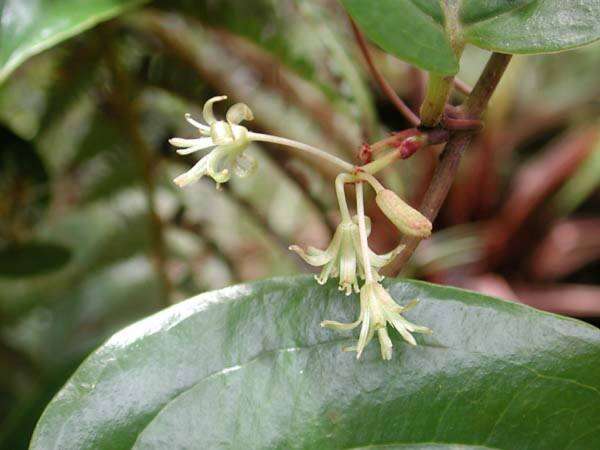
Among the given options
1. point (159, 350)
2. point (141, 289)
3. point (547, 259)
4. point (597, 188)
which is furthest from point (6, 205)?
point (597, 188)

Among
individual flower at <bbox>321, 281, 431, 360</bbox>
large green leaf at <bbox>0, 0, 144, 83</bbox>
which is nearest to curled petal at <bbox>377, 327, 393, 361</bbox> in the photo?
individual flower at <bbox>321, 281, 431, 360</bbox>

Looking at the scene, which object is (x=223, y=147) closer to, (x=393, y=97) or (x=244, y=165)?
(x=244, y=165)

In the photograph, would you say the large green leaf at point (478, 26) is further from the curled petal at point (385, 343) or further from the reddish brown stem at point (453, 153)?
the curled petal at point (385, 343)

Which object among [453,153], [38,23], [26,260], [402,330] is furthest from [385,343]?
[26,260]

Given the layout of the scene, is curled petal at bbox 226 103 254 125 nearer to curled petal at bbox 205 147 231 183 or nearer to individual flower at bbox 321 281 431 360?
curled petal at bbox 205 147 231 183

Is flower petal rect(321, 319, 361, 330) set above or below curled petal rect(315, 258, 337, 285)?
below

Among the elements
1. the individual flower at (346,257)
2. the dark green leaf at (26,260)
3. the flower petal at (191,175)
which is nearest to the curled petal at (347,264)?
the individual flower at (346,257)

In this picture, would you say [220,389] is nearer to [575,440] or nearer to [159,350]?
[159,350]
